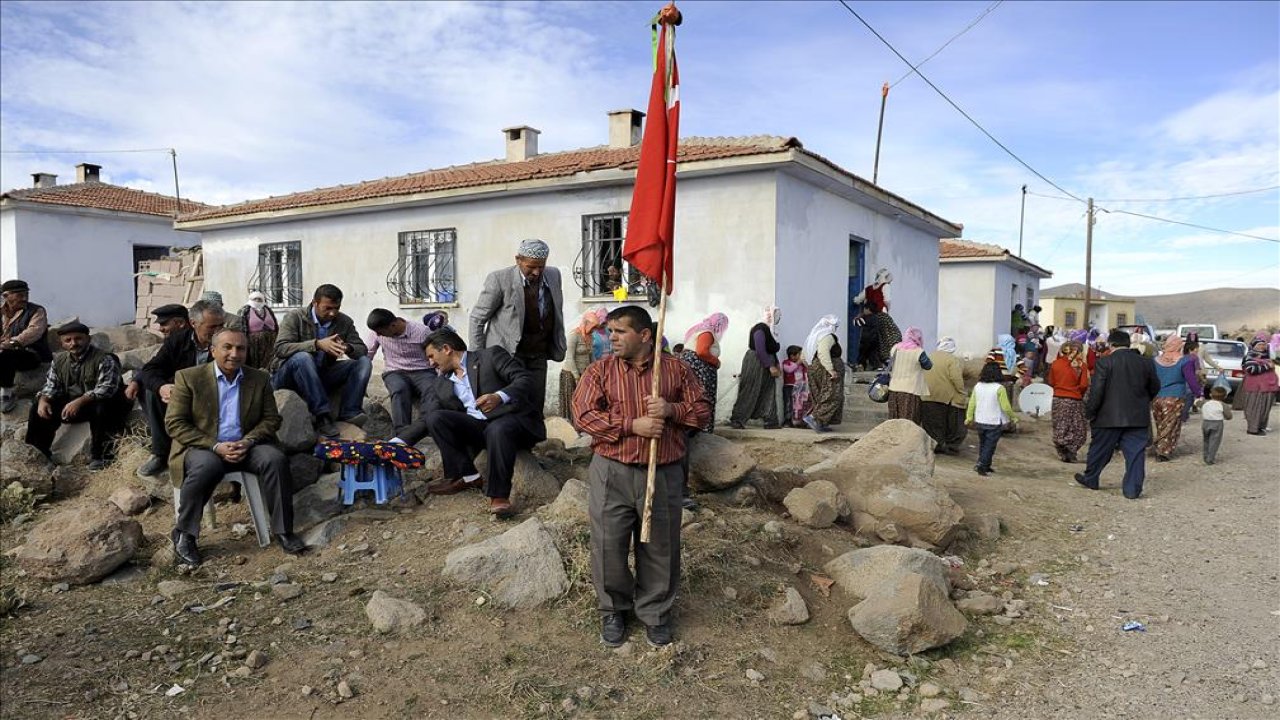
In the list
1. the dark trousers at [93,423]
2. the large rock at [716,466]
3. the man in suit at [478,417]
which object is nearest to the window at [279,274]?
the dark trousers at [93,423]

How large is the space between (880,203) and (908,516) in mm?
8276

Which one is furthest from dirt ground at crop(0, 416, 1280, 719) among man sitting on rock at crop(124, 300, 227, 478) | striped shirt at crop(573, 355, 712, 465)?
striped shirt at crop(573, 355, 712, 465)

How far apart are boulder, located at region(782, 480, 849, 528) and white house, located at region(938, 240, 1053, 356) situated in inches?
733

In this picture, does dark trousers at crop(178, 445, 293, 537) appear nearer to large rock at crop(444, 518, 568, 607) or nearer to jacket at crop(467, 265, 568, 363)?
large rock at crop(444, 518, 568, 607)

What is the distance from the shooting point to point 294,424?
19.8 ft

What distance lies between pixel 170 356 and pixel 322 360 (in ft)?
3.59

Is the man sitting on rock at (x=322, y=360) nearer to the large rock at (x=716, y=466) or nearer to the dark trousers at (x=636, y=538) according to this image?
the large rock at (x=716, y=466)

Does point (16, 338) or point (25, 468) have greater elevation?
point (16, 338)

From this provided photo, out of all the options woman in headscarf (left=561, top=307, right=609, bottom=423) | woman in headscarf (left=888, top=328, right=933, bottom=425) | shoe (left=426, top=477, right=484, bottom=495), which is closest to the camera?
shoe (left=426, top=477, right=484, bottom=495)

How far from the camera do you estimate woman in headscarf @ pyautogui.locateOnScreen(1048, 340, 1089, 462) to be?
9.38 metres

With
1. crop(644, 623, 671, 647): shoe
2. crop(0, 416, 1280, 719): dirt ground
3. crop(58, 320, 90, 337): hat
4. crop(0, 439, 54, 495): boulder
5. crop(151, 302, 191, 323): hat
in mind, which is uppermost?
crop(151, 302, 191, 323): hat

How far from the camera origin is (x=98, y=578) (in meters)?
4.80

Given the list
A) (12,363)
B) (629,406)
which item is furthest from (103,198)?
(629,406)

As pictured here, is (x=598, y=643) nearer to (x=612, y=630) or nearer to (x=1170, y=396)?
(x=612, y=630)
